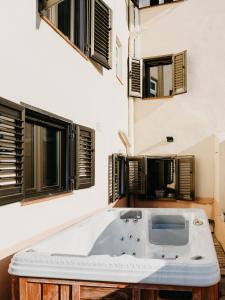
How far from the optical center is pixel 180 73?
8.48 m

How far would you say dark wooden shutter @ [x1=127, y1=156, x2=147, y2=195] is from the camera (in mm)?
8141

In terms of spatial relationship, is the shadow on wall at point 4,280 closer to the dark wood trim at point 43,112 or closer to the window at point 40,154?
the window at point 40,154

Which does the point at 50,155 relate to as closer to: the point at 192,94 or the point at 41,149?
the point at 41,149

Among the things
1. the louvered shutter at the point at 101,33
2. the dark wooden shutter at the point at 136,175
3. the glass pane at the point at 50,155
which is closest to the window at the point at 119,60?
the louvered shutter at the point at 101,33

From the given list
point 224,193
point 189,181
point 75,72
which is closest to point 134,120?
point 189,181

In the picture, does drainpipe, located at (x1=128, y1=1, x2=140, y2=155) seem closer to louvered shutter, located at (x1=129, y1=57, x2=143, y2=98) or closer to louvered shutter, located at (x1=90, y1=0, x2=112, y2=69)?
louvered shutter, located at (x1=129, y1=57, x2=143, y2=98)

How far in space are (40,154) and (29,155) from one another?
280mm

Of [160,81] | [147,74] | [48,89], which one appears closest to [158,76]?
[160,81]

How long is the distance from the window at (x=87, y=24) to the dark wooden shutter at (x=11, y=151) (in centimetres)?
176

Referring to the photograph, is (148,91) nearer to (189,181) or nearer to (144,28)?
(144,28)

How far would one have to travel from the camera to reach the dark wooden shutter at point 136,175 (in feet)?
26.7

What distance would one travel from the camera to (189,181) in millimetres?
8141

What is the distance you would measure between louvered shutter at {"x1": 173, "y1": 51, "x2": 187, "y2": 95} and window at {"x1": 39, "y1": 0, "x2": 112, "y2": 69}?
2.94 metres

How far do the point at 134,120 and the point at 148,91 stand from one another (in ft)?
3.95
